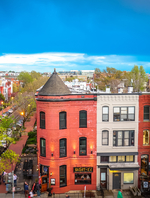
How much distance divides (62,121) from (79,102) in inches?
119

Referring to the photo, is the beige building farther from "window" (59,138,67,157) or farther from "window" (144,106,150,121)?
"window" (59,138,67,157)

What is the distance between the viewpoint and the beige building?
25.0 metres

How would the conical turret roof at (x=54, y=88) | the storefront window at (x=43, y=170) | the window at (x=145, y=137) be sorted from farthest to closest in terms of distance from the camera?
the window at (x=145, y=137) → the storefront window at (x=43, y=170) → the conical turret roof at (x=54, y=88)

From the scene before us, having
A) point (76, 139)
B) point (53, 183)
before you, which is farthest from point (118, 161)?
point (53, 183)

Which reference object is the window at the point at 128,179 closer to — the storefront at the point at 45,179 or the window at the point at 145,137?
the window at the point at 145,137

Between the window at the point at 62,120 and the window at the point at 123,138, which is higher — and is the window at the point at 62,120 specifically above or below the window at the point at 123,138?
above

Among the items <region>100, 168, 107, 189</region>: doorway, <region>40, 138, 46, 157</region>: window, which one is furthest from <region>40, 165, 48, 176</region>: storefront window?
<region>100, 168, 107, 189</region>: doorway

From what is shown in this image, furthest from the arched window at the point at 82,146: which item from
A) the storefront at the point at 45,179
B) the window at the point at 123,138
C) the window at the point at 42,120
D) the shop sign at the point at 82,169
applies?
the window at the point at 42,120

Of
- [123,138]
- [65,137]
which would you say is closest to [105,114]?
[123,138]

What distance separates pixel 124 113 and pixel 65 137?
25.2ft

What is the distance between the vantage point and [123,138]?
2545 cm

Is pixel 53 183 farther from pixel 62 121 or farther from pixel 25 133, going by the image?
pixel 25 133

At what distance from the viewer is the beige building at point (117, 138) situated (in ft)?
82.1

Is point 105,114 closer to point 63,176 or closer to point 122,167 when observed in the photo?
point 122,167
